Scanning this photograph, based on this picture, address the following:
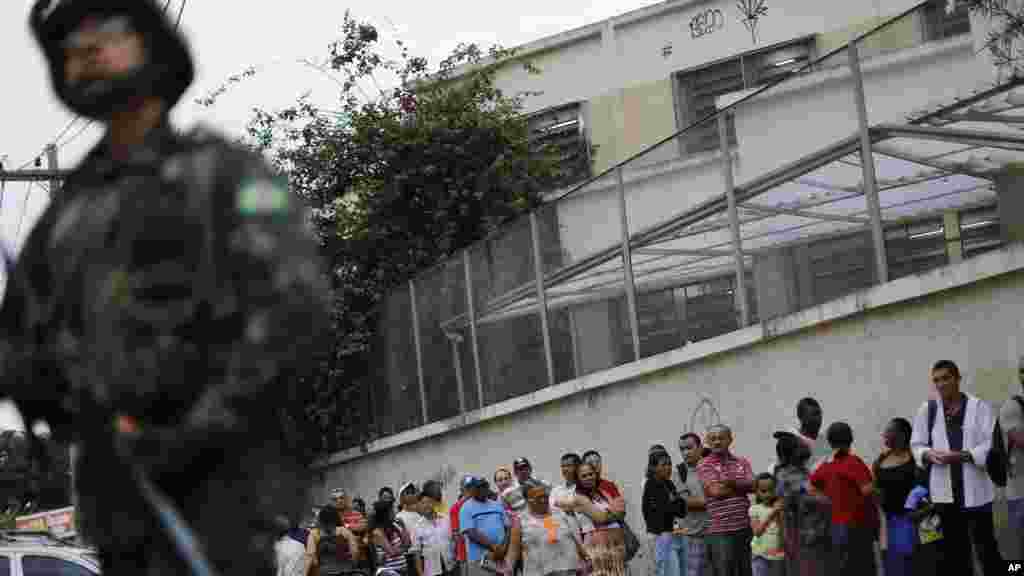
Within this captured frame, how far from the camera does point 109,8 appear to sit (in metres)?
4.08

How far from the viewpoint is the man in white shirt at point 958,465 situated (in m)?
13.1

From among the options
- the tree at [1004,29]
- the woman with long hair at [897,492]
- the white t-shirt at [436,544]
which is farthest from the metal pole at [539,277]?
the tree at [1004,29]

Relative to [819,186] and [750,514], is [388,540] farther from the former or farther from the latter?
[819,186]

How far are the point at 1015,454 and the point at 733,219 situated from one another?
18.2 ft

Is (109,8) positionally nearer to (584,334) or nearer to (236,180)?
(236,180)

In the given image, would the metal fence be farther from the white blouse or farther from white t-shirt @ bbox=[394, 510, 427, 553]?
white t-shirt @ bbox=[394, 510, 427, 553]

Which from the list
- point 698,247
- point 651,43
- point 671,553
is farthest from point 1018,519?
point 651,43

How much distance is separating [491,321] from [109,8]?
20015mm

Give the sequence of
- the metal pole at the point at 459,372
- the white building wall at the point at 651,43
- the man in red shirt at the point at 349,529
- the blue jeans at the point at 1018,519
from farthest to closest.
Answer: the white building wall at the point at 651,43 < the metal pole at the point at 459,372 < the man in red shirt at the point at 349,529 < the blue jeans at the point at 1018,519

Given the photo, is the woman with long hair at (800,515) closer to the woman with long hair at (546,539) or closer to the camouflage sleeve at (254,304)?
the woman with long hair at (546,539)

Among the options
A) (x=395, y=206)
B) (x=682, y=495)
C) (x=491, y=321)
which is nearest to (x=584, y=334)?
(x=491, y=321)

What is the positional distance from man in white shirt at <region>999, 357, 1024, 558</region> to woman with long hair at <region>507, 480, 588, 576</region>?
539 cm

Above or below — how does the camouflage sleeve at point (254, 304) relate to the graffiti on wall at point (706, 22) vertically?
below

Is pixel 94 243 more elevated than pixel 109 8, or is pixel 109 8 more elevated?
pixel 109 8
